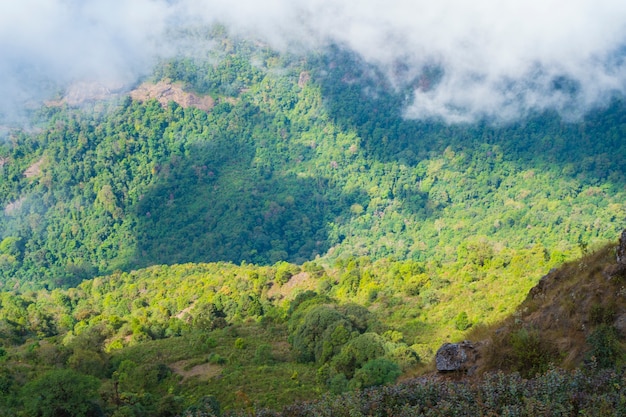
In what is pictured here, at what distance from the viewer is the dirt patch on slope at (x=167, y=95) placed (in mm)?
183125

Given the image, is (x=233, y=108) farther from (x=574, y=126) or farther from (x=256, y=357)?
(x=256, y=357)

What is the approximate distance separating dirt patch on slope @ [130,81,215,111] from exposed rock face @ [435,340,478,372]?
175 meters

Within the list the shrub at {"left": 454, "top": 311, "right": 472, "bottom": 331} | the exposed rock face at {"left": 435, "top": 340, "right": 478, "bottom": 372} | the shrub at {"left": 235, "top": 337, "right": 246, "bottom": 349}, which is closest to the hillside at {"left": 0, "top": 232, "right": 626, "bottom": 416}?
the shrub at {"left": 235, "top": 337, "right": 246, "bottom": 349}

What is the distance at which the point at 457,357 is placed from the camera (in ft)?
51.1

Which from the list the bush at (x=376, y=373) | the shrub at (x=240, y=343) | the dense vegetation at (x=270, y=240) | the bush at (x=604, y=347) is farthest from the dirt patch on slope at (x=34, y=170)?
the bush at (x=604, y=347)

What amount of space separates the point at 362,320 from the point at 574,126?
120m

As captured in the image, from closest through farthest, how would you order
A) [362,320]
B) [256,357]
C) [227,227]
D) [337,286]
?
1. [256,357]
2. [362,320]
3. [337,286]
4. [227,227]

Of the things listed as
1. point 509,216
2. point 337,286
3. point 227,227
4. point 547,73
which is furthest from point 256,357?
point 547,73

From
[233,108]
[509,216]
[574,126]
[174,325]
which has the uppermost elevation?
[233,108]

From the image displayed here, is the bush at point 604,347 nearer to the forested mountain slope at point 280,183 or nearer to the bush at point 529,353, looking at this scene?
the bush at point 529,353

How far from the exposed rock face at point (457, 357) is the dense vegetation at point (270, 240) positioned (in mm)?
3801

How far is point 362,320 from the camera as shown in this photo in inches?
1709

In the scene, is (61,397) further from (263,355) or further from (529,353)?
(529,353)

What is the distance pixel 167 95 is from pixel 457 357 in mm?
179422
